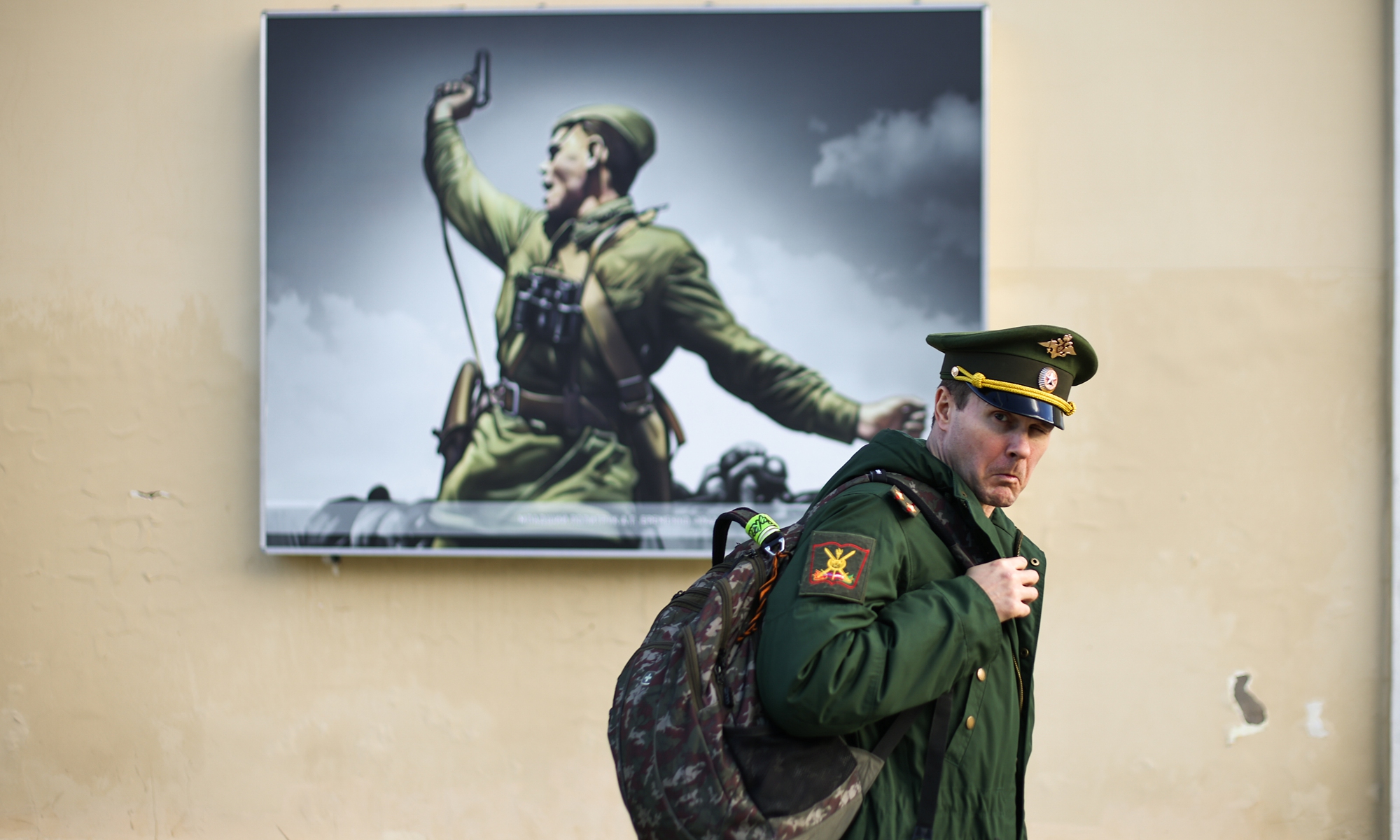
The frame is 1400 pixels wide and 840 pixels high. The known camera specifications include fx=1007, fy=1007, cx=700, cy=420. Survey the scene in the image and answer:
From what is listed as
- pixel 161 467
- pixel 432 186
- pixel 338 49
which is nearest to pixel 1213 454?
pixel 432 186

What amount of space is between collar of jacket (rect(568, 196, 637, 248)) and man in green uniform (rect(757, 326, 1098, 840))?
192cm

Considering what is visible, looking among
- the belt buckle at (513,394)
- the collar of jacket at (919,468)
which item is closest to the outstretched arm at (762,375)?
the belt buckle at (513,394)

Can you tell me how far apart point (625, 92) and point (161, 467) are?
7.01ft

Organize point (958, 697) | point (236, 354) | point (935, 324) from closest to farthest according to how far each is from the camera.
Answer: point (958, 697), point (935, 324), point (236, 354)

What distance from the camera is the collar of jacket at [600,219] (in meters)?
3.49

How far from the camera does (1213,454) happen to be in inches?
137

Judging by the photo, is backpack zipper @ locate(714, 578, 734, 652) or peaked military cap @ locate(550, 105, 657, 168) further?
peaked military cap @ locate(550, 105, 657, 168)

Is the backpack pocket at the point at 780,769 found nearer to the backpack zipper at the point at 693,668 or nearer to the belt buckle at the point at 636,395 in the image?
the backpack zipper at the point at 693,668

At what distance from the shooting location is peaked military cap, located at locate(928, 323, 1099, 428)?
65.4 inches

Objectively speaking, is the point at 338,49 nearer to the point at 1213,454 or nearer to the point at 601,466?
the point at 601,466

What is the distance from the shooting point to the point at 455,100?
350 centimetres

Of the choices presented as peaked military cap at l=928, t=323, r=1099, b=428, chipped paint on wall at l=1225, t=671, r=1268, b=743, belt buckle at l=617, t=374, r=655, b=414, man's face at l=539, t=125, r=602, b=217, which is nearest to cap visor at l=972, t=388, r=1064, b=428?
peaked military cap at l=928, t=323, r=1099, b=428

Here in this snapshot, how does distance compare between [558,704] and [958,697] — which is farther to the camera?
[558,704]

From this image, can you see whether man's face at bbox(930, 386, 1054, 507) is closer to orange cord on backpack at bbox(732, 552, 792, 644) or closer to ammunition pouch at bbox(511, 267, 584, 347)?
orange cord on backpack at bbox(732, 552, 792, 644)
